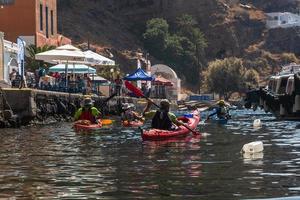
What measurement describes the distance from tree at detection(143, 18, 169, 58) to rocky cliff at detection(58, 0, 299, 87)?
78.7 inches

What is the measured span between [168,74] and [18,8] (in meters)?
39.9

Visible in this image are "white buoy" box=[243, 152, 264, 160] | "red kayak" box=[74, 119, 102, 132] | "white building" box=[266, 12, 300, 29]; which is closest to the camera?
"white buoy" box=[243, 152, 264, 160]

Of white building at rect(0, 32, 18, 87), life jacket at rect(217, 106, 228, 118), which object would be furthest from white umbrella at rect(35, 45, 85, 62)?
life jacket at rect(217, 106, 228, 118)

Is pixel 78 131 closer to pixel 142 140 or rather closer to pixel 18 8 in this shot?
pixel 142 140

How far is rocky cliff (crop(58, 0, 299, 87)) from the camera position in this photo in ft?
352

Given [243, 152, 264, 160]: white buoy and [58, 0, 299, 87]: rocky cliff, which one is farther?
[58, 0, 299, 87]: rocky cliff

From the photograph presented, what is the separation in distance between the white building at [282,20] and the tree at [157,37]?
2706 centimetres

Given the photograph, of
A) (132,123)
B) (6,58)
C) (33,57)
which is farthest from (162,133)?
(33,57)

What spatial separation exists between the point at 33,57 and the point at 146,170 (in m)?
35.9

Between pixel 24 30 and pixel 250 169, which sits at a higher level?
pixel 24 30

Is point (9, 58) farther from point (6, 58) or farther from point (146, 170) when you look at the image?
point (146, 170)

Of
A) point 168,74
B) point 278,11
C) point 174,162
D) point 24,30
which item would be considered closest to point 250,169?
point 174,162

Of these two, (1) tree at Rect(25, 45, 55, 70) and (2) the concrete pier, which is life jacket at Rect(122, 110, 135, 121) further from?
(1) tree at Rect(25, 45, 55, 70)

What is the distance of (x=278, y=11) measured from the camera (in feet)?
464
